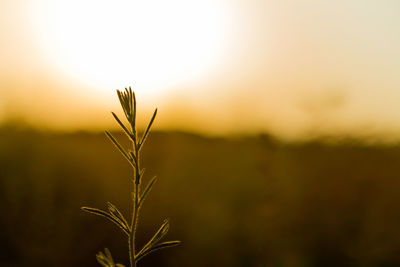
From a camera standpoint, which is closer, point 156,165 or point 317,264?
point 317,264

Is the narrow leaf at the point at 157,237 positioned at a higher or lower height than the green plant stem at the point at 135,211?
lower

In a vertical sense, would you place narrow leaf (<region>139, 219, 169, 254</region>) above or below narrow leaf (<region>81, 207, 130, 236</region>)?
below

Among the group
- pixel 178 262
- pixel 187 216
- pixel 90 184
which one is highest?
pixel 90 184

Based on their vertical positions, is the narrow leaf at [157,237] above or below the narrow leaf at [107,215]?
below

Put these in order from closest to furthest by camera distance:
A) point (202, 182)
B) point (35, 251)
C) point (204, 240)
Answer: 1. point (35, 251)
2. point (204, 240)
3. point (202, 182)

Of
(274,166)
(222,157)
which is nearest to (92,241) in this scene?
(222,157)

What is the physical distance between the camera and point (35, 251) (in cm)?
175

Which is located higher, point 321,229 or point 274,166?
point 274,166

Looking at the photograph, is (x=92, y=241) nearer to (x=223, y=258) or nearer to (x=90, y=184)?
(x=90, y=184)

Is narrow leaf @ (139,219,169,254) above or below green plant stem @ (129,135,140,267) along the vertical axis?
below

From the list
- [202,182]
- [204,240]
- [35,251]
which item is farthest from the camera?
[202,182]

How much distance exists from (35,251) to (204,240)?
37.5 inches

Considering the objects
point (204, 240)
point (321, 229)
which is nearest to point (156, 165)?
point (204, 240)

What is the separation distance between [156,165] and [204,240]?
0.55m
